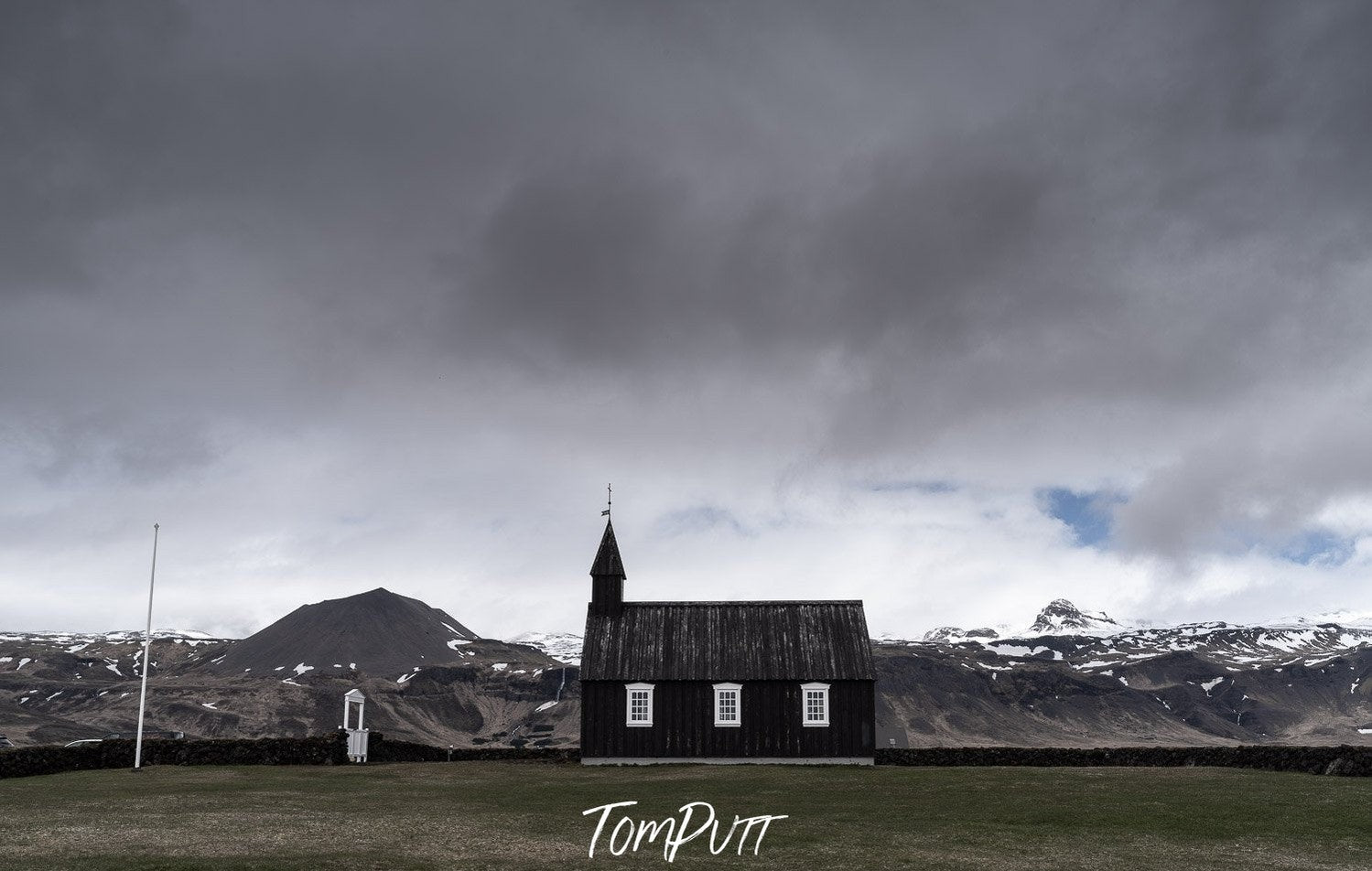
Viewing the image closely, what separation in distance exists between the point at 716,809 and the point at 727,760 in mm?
20769

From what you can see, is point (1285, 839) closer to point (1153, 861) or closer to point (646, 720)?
point (1153, 861)

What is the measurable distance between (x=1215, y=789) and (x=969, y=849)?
50.6ft

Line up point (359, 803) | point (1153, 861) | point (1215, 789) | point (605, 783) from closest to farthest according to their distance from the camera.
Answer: point (1153, 861) < point (359, 803) < point (1215, 789) < point (605, 783)

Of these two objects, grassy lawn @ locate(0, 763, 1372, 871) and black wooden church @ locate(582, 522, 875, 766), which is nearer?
grassy lawn @ locate(0, 763, 1372, 871)

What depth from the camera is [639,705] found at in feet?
159

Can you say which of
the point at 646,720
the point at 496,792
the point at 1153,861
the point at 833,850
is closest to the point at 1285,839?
the point at 1153,861

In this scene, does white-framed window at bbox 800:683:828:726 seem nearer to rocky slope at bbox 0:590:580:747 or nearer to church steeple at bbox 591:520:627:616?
church steeple at bbox 591:520:627:616

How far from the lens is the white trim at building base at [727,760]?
46844 mm

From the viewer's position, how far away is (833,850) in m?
19.6

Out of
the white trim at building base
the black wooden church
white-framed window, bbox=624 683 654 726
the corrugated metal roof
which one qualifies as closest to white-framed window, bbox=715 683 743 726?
the black wooden church

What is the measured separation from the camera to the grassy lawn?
727 inches

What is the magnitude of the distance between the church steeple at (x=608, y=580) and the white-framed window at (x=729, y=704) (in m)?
7.26

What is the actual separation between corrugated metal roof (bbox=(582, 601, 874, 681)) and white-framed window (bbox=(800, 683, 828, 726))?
425mm

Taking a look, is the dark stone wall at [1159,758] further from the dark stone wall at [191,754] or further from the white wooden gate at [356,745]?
the dark stone wall at [191,754]
